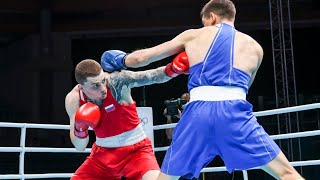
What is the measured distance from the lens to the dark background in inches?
481

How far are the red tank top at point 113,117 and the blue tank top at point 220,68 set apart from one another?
0.87 m

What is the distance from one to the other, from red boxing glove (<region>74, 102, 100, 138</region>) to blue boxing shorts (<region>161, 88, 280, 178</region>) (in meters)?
0.80

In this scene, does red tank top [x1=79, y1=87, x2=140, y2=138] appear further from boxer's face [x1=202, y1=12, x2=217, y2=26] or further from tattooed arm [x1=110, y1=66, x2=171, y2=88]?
boxer's face [x1=202, y1=12, x2=217, y2=26]

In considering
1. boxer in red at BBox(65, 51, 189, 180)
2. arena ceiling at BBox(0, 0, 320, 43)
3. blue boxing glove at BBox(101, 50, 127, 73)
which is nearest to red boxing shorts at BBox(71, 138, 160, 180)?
boxer in red at BBox(65, 51, 189, 180)

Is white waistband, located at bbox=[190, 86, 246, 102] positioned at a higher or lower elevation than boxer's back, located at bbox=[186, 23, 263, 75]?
lower

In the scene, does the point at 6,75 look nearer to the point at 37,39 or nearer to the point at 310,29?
the point at 37,39

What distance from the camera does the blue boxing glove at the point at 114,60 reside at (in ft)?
9.22

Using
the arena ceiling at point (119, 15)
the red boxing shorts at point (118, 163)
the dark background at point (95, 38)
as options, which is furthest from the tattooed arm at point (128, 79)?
the arena ceiling at point (119, 15)

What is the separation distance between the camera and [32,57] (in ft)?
41.3

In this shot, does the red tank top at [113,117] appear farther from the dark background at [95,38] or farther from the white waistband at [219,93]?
the dark background at [95,38]

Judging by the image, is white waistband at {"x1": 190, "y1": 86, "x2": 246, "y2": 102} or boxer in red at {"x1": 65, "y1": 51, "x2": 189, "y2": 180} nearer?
white waistband at {"x1": 190, "y1": 86, "x2": 246, "y2": 102}

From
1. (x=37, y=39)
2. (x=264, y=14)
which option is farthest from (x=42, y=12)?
(x=264, y=14)

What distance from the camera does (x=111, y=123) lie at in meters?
3.34

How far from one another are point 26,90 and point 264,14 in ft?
20.5
